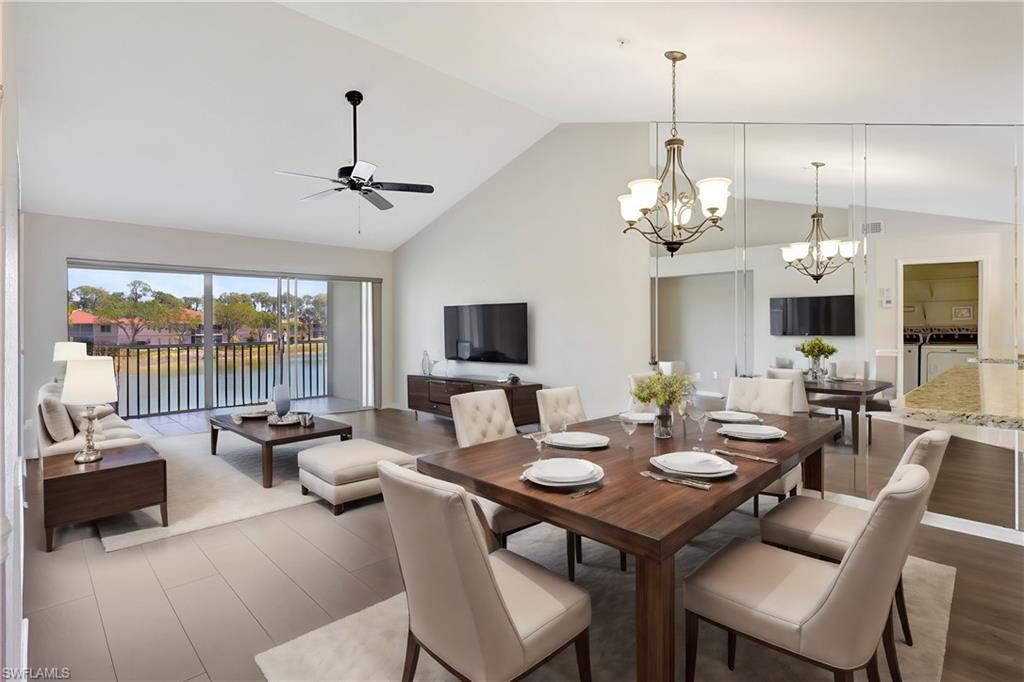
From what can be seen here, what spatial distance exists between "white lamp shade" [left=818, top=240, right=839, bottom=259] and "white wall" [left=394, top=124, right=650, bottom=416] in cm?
154

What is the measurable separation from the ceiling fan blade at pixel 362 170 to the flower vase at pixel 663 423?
9.45ft

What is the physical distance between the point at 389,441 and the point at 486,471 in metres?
3.96

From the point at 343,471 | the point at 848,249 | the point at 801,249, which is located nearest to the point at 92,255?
the point at 343,471

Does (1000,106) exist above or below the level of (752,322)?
above

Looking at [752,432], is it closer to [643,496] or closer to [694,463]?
[694,463]

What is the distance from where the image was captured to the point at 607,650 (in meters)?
2.04

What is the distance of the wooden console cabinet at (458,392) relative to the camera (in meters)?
6.00

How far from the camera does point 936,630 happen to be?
2156mm

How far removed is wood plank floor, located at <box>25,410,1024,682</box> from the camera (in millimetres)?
2020

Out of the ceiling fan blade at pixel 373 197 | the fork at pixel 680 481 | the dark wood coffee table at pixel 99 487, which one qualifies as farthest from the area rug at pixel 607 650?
the ceiling fan blade at pixel 373 197

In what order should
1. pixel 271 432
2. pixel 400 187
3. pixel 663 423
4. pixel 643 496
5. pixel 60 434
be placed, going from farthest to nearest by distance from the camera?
pixel 271 432
pixel 400 187
pixel 60 434
pixel 663 423
pixel 643 496

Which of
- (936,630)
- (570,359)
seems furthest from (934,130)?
(570,359)

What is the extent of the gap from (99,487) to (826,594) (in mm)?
3703

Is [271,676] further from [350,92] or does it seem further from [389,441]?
[350,92]
